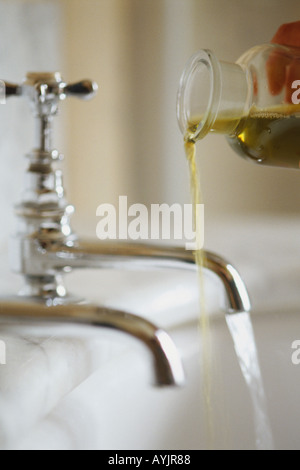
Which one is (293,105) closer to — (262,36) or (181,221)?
(181,221)

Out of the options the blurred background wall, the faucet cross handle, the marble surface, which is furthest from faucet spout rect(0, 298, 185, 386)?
the blurred background wall

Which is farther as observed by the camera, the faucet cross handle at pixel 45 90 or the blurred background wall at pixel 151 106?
the blurred background wall at pixel 151 106

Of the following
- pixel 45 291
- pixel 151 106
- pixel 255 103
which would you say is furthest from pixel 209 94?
pixel 151 106

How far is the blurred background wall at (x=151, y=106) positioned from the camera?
3.64 feet

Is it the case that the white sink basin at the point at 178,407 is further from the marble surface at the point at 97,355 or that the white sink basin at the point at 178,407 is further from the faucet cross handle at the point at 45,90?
the faucet cross handle at the point at 45,90

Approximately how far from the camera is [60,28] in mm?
812

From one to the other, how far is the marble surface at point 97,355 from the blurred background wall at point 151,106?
18.7 inches

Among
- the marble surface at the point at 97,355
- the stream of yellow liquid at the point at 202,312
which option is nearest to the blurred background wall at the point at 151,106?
the marble surface at the point at 97,355

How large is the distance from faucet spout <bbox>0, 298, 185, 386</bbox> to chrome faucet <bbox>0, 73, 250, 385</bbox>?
6 centimetres

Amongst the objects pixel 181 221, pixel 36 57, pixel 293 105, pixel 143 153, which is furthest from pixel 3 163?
pixel 143 153

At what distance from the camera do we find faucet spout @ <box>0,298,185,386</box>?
272mm

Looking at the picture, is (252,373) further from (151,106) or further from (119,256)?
(151,106)

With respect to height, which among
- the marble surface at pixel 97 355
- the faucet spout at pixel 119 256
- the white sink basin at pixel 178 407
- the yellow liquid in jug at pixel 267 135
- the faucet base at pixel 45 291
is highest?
the yellow liquid in jug at pixel 267 135

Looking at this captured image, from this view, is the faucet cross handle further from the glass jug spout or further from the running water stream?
the running water stream
